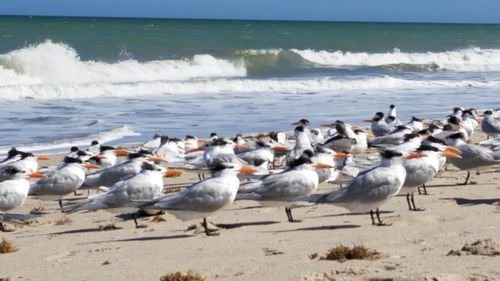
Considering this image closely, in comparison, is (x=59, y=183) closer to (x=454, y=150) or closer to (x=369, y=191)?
(x=369, y=191)

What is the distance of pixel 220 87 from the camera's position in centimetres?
3178

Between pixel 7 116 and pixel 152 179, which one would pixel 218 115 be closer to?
pixel 7 116

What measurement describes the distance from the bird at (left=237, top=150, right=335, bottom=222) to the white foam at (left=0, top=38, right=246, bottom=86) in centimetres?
2404

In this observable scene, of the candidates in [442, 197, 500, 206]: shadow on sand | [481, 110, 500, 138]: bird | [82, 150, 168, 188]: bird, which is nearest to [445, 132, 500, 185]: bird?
[442, 197, 500, 206]: shadow on sand

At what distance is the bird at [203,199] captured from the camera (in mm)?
8477

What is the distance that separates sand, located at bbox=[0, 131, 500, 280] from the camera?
6484mm

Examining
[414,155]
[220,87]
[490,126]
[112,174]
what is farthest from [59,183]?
[220,87]

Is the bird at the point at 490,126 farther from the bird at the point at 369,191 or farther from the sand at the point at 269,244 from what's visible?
the bird at the point at 369,191

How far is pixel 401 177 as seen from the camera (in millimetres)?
8727

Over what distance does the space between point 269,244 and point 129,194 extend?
77.4 inches

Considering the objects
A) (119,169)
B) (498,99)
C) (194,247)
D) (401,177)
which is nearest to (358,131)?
(119,169)

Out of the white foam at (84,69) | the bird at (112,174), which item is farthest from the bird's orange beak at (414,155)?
the white foam at (84,69)

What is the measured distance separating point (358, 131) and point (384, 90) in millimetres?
17810

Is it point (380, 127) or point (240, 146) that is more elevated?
point (240, 146)
